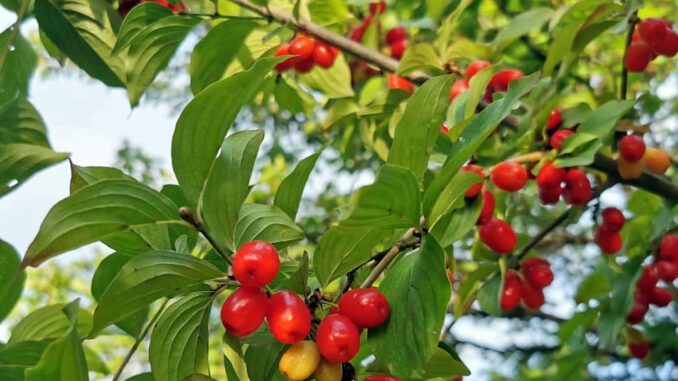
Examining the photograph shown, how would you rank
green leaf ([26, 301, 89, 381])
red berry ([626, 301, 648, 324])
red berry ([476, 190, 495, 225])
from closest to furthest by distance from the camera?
green leaf ([26, 301, 89, 381]) < red berry ([476, 190, 495, 225]) < red berry ([626, 301, 648, 324])

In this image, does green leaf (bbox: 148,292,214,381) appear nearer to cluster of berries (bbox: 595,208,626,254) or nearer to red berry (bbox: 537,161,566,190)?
red berry (bbox: 537,161,566,190)

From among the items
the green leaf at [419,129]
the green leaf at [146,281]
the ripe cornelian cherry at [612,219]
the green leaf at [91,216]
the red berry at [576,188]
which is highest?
the green leaf at [91,216]

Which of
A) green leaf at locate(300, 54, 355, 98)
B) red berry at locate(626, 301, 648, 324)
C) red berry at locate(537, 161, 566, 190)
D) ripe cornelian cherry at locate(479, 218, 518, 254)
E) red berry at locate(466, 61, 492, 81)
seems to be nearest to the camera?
red berry at locate(537, 161, 566, 190)

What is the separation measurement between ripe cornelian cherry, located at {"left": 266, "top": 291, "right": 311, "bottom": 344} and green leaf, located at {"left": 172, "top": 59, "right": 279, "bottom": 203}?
0.20m

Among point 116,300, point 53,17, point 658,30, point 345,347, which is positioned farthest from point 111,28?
point 658,30

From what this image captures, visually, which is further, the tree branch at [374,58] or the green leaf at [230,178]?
the tree branch at [374,58]

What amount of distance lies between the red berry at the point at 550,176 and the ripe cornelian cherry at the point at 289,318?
0.81 metres

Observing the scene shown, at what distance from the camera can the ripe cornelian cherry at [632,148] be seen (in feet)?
6.39

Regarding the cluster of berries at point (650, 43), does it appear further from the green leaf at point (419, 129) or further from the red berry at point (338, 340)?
the red berry at point (338, 340)

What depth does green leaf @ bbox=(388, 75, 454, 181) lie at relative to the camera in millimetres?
1234

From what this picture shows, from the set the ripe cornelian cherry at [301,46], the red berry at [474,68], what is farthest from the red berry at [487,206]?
the ripe cornelian cherry at [301,46]

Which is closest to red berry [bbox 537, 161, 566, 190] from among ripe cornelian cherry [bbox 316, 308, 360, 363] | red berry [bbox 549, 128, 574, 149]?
red berry [bbox 549, 128, 574, 149]

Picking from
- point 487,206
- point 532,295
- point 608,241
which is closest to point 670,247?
point 608,241

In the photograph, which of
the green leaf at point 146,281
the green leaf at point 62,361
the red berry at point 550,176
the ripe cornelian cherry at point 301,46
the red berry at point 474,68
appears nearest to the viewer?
the green leaf at point 62,361
